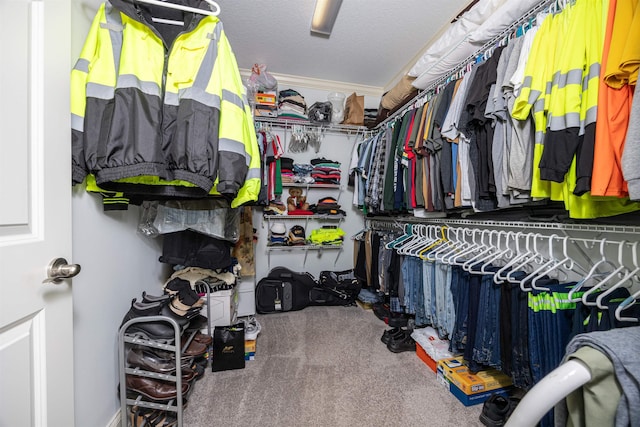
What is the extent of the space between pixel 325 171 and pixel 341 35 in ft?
4.34

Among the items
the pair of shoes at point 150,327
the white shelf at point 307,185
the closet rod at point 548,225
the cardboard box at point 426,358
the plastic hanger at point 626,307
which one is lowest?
the cardboard box at point 426,358

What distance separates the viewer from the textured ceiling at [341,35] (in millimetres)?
2021

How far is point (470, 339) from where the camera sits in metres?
1.46

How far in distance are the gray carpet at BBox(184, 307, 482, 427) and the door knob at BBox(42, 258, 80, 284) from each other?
1.10 metres

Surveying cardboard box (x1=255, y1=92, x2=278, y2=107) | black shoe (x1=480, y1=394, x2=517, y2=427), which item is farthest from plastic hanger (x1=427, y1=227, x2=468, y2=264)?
cardboard box (x1=255, y1=92, x2=278, y2=107)

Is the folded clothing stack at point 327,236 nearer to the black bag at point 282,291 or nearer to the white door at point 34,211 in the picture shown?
the black bag at point 282,291

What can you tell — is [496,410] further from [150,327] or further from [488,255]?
[150,327]

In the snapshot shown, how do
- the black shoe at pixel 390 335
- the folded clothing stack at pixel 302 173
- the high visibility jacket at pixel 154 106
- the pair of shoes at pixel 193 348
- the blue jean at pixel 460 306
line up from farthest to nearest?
the folded clothing stack at pixel 302 173 → the black shoe at pixel 390 335 → the blue jean at pixel 460 306 → the pair of shoes at pixel 193 348 → the high visibility jacket at pixel 154 106

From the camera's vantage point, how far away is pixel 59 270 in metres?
0.67

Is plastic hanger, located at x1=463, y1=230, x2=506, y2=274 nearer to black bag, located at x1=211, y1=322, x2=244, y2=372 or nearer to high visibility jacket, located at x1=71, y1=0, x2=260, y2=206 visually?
high visibility jacket, located at x1=71, y1=0, x2=260, y2=206

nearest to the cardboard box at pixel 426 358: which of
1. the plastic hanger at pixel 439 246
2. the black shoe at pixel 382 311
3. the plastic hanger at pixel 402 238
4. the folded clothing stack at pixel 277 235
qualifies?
the black shoe at pixel 382 311

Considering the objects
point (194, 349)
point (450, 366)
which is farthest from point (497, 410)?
point (194, 349)

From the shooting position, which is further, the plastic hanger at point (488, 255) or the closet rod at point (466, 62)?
the plastic hanger at point (488, 255)

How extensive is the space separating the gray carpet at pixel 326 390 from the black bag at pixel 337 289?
2.21 ft
